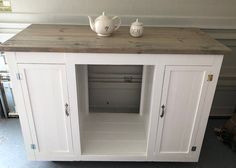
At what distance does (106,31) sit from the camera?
125 cm

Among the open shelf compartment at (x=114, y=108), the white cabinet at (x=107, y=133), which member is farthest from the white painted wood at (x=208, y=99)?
the open shelf compartment at (x=114, y=108)

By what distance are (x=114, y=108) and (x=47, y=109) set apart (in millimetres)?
858

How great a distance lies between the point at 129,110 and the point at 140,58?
38.4 inches

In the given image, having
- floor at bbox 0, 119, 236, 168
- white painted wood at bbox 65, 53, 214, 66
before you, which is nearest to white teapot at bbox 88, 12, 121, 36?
white painted wood at bbox 65, 53, 214, 66

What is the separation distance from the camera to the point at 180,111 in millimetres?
1298

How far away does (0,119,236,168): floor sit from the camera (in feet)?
4.98

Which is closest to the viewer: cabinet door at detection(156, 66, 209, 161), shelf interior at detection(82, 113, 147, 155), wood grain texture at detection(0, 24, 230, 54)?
wood grain texture at detection(0, 24, 230, 54)

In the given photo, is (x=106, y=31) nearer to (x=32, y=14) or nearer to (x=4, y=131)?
(x=32, y=14)

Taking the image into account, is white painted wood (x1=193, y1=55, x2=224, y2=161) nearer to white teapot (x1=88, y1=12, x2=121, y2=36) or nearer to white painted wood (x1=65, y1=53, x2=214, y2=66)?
white painted wood (x1=65, y1=53, x2=214, y2=66)

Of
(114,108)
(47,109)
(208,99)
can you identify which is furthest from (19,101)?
(208,99)

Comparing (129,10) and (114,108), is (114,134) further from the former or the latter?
(129,10)

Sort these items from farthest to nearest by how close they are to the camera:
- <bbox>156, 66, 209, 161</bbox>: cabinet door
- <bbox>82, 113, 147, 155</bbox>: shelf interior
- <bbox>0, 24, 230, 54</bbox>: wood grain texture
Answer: <bbox>82, 113, 147, 155</bbox>: shelf interior < <bbox>156, 66, 209, 161</bbox>: cabinet door < <bbox>0, 24, 230, 54</bbox>: wood grain texture

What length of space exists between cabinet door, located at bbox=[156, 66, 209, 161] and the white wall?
0.64 m

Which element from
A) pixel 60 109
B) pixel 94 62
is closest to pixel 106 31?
pixel 94 62
